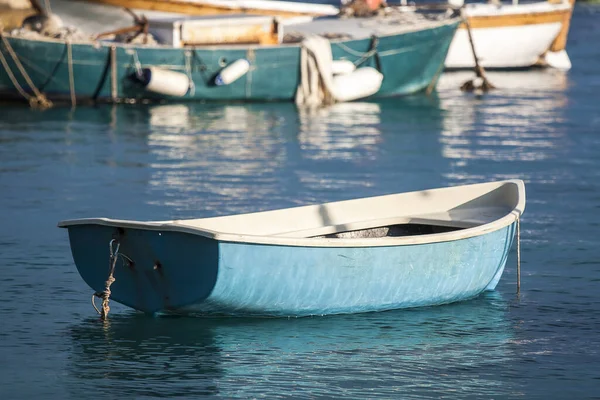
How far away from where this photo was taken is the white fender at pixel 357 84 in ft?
84.1

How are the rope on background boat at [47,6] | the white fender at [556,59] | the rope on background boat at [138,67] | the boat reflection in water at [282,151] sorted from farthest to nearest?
1. the white fender at [556,59]
2. the rope on background boat at [47,6]
3. the rope on background boat at [138,67]
4. the boat reflection in water at [282,151]

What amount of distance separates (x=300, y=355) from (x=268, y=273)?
67cm

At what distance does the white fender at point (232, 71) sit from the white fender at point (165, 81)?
654mm

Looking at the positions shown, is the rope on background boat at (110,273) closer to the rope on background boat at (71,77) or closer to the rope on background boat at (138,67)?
the rope on background boat at (138,67)

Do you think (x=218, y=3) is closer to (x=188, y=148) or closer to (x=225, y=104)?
(x=225, y=104)

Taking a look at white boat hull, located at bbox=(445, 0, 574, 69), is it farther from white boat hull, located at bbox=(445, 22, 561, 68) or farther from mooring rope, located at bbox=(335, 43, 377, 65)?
mooring rope, located at bbox=(335, 43, 377, 65)

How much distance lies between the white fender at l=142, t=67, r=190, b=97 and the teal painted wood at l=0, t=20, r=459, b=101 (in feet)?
0.45

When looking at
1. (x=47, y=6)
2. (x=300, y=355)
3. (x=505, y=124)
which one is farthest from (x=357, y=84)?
(x=300, y=355)

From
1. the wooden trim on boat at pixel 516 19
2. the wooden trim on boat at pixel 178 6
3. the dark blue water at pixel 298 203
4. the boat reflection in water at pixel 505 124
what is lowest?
the boat reflection in water at pixel 505 124

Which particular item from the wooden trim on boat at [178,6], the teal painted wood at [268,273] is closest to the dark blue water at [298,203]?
the teal painted wood at [268,273]

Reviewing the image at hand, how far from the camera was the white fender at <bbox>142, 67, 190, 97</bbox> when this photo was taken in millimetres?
24078

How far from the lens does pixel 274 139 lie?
20797mm

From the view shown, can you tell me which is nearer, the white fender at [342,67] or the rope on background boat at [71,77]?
the rope on background boat at [71,77]

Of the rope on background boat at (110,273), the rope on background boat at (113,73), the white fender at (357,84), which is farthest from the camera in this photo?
the white fender at (357,84)
